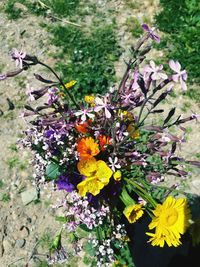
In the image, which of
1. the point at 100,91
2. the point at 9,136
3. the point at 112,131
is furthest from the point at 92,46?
the point at 112,131

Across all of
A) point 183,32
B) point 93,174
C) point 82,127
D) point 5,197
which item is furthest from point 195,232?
point 183,32

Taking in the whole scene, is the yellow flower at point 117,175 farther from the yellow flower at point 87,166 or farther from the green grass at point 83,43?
the green grass at point 83,43

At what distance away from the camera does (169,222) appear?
200 cm

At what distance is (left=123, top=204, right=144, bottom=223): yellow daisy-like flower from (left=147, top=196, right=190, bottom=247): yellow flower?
13 centimetres

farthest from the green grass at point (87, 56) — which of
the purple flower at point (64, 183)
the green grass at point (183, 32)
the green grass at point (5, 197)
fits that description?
the purple flower at point (64, 183)

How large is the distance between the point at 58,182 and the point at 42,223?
110cm

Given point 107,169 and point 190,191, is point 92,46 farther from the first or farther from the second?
point 107,169

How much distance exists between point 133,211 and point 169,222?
20 cm

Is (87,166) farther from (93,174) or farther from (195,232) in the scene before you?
(195,232)

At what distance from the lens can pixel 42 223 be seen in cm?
337

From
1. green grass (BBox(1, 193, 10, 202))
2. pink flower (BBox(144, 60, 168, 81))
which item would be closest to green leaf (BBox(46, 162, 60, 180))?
pink flower (BBox(144, 60, 168, 81))

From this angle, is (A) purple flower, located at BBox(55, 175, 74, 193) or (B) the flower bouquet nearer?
(B) the flower bouquet

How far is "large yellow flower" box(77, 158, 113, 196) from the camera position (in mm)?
2035

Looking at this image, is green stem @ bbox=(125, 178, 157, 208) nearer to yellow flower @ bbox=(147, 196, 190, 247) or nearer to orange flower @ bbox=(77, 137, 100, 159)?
yellow flower @ bbox=(147, 196, 190, 247)
